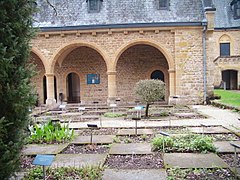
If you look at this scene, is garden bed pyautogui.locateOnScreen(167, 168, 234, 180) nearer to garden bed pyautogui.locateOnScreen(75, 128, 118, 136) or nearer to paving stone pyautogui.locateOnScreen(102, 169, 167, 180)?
paving stone pyautogui.locateOnScreen(102, 169, 167, 180)

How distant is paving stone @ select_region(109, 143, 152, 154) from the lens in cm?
546

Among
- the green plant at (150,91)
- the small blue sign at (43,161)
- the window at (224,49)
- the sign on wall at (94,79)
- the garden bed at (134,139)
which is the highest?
the window at (224,49)

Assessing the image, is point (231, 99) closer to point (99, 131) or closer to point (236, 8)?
point (99, 131)

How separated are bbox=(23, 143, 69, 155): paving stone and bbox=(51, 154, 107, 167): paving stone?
1.45 feet

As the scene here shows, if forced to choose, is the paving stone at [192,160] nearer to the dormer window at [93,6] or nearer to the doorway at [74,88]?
the dormer window at [93,6]

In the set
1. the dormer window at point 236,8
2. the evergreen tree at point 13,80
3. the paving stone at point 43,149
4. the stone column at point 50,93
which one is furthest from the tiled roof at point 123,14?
the evergreen tree at point 13,80

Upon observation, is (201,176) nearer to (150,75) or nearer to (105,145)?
(105,145)

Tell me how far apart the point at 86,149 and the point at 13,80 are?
130 inches

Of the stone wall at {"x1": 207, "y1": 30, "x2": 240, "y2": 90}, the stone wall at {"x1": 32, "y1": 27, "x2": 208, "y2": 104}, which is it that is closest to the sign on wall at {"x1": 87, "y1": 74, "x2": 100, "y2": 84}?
the stone wall at {"x1": 32, "y1": 27, "x2": 208, "y2": 104}

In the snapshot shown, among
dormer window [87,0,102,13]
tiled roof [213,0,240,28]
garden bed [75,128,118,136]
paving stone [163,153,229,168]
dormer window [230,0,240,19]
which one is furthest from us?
tiled roof [213,0,240,28]

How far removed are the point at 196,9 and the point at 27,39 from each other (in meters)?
15.0

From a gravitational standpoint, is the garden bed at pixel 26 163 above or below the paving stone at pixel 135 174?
below

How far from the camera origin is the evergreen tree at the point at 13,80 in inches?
109

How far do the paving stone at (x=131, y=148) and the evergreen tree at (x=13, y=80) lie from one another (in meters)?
2.71
